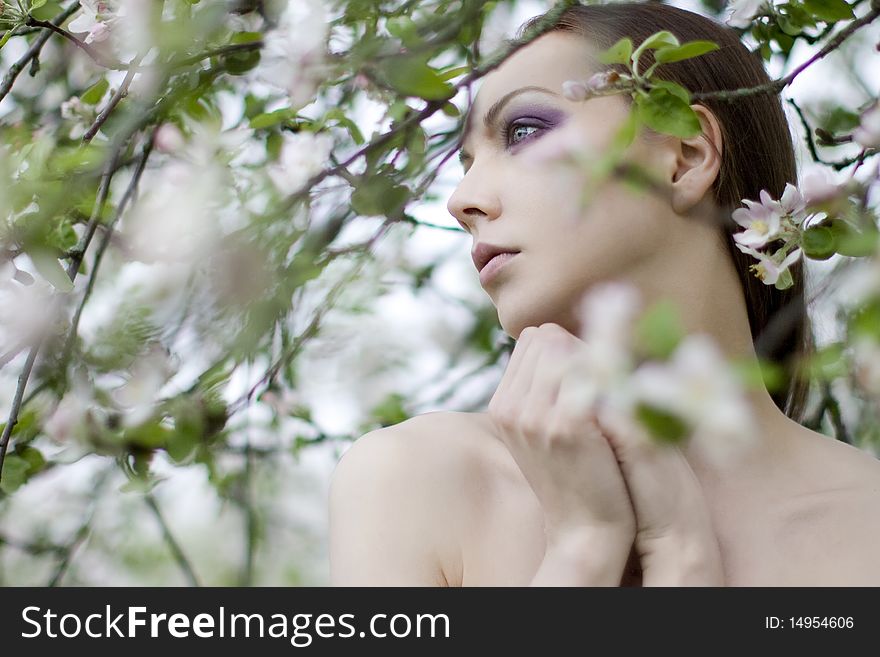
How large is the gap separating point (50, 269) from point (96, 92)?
44 centimetres

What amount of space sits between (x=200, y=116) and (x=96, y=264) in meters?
0.29

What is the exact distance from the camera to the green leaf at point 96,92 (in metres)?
1.27

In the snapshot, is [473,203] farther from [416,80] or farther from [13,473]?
[13,473]

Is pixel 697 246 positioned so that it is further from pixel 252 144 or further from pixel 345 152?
pixel 252 144

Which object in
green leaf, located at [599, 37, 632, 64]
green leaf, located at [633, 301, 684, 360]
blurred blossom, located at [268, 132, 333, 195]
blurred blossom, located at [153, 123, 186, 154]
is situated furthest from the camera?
blurred blossom, located at [153, 123, 186, 154]

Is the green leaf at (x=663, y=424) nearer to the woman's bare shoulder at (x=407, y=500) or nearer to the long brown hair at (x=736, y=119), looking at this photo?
the woman's bare shoulder at (x=407, y=500)

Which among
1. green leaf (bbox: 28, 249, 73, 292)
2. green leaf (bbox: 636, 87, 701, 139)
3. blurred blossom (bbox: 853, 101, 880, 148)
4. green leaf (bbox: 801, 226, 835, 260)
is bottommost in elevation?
green leaf (bbox: 801, 226, 835, 260)

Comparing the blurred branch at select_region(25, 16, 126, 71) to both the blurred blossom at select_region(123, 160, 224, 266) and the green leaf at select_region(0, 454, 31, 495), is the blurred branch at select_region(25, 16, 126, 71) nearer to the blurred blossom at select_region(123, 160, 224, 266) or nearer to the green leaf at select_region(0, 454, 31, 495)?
the blurred blossom at select_region(123, 160, 224, 266)

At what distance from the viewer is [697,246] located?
3.66ft

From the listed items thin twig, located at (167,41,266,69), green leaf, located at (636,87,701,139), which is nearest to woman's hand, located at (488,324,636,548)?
green leaf, located at (636,87,701,139)

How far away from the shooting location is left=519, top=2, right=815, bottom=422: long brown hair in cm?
115

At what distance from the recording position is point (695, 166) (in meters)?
1.12

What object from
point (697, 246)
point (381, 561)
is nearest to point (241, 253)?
point (381, 561)

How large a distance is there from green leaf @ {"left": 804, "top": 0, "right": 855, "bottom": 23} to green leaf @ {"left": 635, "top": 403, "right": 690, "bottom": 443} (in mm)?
598
